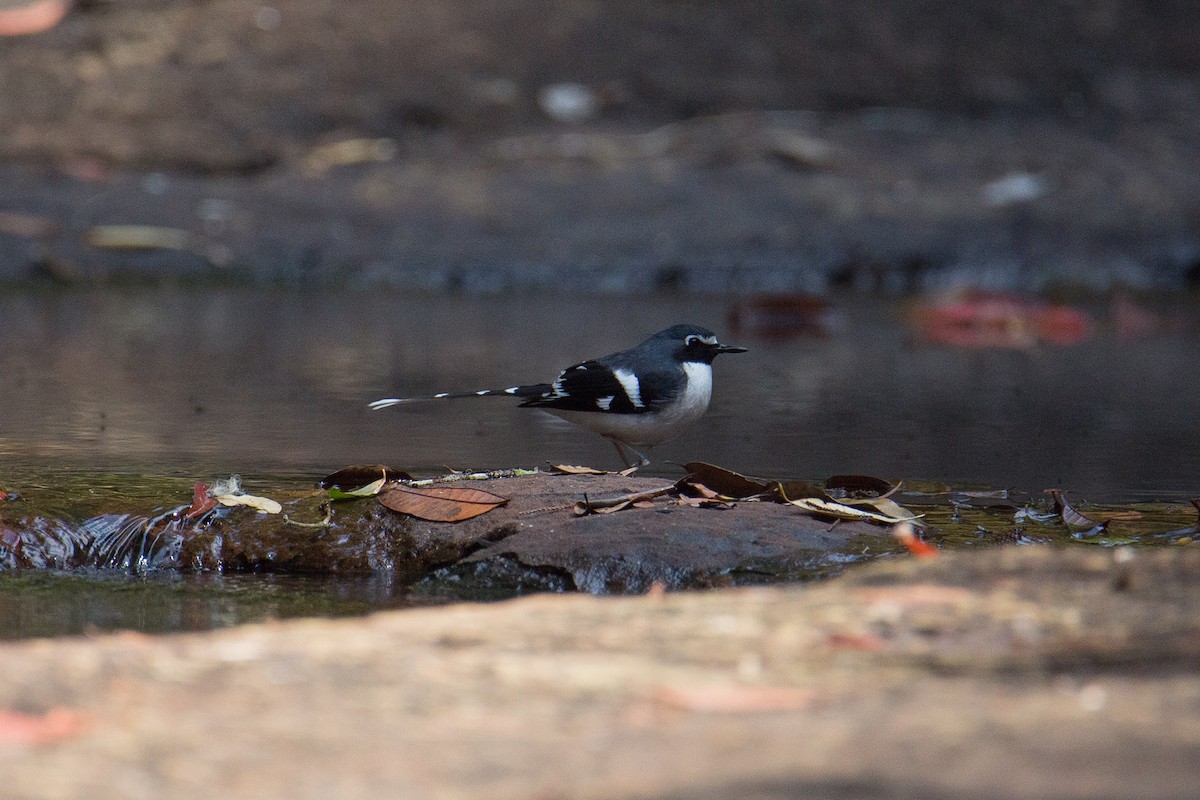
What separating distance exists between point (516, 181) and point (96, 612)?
1011cm

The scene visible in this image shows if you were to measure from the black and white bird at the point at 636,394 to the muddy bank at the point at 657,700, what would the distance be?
2.71 m

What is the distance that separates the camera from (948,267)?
13203 millimetres

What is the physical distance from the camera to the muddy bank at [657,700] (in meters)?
2.12

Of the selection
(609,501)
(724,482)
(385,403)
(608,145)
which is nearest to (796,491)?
(724,482)

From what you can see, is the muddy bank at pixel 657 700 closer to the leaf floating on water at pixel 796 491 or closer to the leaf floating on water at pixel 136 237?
the leaf floating on water at pixel 796 491

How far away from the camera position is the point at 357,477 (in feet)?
17.0

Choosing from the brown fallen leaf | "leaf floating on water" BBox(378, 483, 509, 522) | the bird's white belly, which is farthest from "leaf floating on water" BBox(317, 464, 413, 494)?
the brown fallen leaf

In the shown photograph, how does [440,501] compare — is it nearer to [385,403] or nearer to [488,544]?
[488,544]

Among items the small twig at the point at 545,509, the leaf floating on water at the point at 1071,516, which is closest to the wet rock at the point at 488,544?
the small twig at the point at 545,509

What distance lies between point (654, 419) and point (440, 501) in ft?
4.23

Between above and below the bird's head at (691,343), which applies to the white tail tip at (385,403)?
Result: below

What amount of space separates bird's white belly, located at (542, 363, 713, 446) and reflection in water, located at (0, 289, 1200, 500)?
29 centimetres

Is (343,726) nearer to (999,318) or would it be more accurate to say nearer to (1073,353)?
(1073,353)

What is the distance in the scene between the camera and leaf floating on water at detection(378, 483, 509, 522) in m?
4.79
